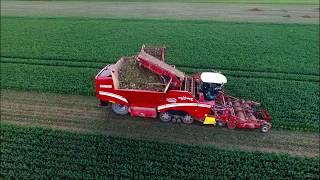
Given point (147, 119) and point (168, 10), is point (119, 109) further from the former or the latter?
point (168, 10)

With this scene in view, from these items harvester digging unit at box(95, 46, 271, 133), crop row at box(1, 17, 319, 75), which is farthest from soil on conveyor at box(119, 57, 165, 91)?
crop row at box(1, 17, 319, 75)

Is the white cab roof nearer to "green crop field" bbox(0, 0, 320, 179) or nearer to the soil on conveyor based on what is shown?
the soil on conveyor

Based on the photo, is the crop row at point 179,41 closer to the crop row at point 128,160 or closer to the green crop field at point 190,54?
the green crop field at point 190,54

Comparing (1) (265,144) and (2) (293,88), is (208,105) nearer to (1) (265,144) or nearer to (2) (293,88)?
(1) (265,144)

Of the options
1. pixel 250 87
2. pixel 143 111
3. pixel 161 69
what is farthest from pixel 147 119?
pixel 250 87

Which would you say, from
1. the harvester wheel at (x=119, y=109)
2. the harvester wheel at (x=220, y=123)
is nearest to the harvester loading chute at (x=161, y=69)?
the harvester wheel at (x=119, y=109)
